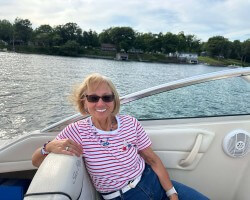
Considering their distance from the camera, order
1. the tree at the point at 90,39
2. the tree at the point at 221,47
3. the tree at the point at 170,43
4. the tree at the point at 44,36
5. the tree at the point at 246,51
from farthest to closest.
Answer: the tree at the point at 90,39 → the tree at the point at 44,36 → the tree at the point at 170,43 → the tree at the point at 221,47 → the tree at the point at 246,51

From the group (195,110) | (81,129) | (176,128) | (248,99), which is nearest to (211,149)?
(176,128)

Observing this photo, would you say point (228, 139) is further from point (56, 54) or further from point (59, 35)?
point (59, 35)

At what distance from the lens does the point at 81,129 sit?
1603 mm

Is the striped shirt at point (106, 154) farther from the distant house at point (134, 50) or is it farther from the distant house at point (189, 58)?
the distant house at point (134, 50)

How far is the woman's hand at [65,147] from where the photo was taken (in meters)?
1.43

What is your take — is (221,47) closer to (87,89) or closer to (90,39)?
→ (87,89)

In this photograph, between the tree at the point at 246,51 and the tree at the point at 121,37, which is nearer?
the tree at the point at 246,51

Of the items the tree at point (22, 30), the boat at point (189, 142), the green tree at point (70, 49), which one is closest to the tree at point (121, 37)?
the green tree at point (70, 49)

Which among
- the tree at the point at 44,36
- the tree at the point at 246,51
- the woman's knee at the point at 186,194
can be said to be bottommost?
the woman's knee at the point at 186,194

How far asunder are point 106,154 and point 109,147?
0.14ft

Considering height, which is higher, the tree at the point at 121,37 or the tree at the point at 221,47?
the tree at the point at 121,37

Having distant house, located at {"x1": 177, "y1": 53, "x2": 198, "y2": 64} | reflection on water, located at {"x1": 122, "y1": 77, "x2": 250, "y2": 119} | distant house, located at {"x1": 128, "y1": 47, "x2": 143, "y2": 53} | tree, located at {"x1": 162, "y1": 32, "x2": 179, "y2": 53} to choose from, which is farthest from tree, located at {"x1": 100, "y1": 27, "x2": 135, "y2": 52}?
reflection on water, located at {"x1": 122, "y1": 77, "x2": 250, "y2": 119}

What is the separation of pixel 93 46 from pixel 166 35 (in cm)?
2038

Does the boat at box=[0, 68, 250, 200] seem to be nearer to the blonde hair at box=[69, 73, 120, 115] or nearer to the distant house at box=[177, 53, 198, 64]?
the blonde hair at box=[69, 73, 120, 115]
